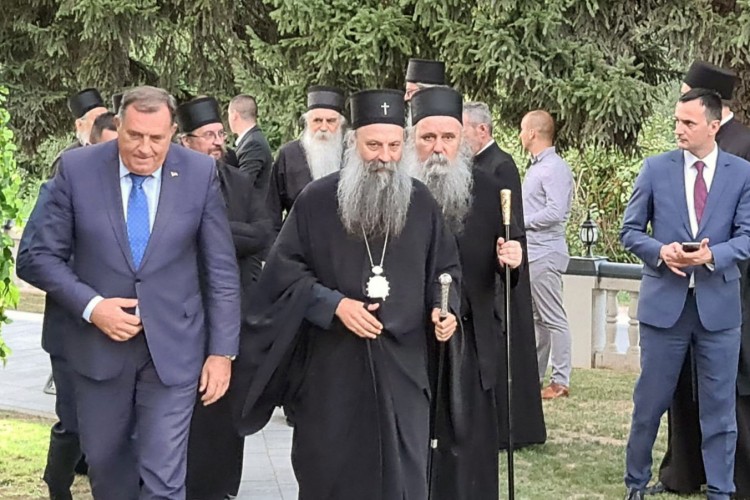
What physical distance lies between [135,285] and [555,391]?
5761 mm

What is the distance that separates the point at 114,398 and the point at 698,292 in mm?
3094

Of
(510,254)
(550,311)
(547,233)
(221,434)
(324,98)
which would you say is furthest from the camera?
(550,311)

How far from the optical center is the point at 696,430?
6.96 meters

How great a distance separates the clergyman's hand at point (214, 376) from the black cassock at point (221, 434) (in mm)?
1385

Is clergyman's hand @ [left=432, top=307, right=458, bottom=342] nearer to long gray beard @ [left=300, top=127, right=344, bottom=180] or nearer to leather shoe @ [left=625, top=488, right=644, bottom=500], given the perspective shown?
leather shoe @ [left=625, top=488, right=644, bottom=500]

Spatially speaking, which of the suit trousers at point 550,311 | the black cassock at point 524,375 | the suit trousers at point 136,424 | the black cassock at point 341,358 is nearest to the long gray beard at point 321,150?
the black cassock at point 524,375

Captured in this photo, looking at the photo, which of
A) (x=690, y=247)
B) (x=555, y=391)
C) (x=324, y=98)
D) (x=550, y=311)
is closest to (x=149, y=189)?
(x=690, y=247)

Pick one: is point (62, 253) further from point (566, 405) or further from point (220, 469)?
point (566, 405)

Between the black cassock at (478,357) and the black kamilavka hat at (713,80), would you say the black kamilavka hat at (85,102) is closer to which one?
the black cassock at (478,357)

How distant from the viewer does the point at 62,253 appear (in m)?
4.91

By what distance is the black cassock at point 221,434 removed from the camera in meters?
6.51

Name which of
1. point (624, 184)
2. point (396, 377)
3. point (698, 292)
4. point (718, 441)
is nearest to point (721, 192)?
point (698, 292)

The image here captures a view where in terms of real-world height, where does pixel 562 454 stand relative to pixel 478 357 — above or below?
below

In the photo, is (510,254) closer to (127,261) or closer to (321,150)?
(127,261)
